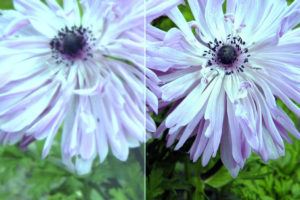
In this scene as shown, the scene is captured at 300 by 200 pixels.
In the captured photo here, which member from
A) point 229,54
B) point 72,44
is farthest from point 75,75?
point 229,54

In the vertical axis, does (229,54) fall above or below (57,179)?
above

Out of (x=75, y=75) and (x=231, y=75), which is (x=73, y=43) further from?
(x=231, y=75)

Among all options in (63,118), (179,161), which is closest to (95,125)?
(63,118)

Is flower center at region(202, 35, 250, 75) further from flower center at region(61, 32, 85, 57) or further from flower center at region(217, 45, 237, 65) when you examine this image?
flower center at region(61, 32, 85, 57)

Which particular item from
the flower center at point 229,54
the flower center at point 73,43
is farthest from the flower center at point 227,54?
the flower center at point 73,43

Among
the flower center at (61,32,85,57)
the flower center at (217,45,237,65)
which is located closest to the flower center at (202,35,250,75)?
the flower center at (217,45,237,65)

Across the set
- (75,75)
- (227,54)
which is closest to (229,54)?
(227,54)
